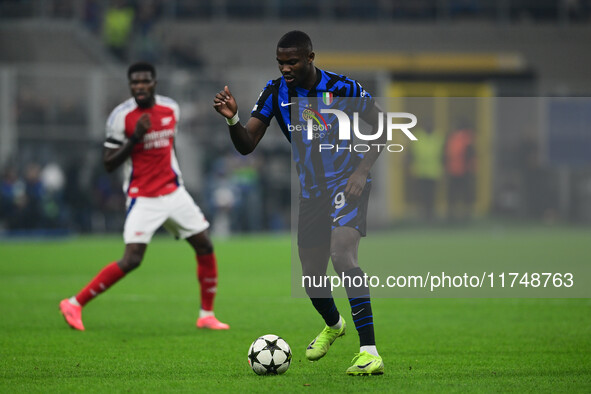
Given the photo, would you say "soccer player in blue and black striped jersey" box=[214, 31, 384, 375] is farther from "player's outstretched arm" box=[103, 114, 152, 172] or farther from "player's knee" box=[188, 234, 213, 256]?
"player's knee" box=[188, 234, 213, 256]

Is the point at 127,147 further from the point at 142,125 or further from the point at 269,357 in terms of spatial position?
the point at 269,357

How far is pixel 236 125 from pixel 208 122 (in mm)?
19382

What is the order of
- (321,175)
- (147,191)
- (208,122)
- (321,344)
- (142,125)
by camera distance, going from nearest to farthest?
1. (321,175)
2. (321,344)
3. (142,125)
4. (147,191)
5. (208,122)

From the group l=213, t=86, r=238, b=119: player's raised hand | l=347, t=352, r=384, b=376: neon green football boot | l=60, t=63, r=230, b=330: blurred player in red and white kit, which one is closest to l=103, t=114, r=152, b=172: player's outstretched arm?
l=60, t=63, r=230, b=330: blurred player in red and white kit

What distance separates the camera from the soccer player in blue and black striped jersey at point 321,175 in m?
6.08

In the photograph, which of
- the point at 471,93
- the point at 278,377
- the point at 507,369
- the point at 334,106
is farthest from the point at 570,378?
the point at 471,93

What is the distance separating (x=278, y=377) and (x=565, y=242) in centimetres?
1589

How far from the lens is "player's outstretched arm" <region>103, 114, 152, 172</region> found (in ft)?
27.9

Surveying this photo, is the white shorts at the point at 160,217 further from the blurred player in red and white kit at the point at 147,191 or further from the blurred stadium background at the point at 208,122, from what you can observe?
the blurred stadium background at the point at 208,122

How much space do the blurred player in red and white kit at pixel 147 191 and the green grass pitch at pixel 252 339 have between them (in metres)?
0.41

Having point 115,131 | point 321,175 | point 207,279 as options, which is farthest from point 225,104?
point 207,279

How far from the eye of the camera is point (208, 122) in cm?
2536

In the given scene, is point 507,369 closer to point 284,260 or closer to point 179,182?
point 179,182
